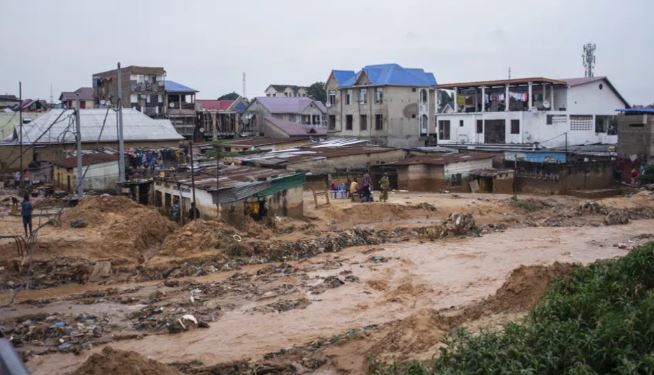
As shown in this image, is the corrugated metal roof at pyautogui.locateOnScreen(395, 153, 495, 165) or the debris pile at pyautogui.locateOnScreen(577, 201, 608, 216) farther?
the corrugated metal roof at pyautogui.locateOnScreen(395, 153, 495, 165)

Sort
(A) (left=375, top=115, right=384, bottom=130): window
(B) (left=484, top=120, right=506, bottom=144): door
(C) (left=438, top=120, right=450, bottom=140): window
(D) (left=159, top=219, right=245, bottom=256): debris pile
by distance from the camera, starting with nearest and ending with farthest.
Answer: (D) (left=159, top=219, right=245, bottom=256): debris pile → (B) (left=484, top=120, right=506, bottom=144): door → (C) (left=438, top=120, right=450, bottom=140): window → (A) (left=375, top=115, right=384, bottom=130): window

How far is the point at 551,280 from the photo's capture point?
13.8 m

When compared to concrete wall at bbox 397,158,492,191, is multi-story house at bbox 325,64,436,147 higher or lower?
higher

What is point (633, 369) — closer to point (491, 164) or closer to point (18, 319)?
point (18, 319)

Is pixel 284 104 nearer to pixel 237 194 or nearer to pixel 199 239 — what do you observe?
pixel 237 194

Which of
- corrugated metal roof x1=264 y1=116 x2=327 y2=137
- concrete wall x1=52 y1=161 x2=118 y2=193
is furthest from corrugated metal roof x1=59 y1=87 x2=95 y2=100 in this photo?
concrete wall x1=52 y1=161 x2=118 y2=193

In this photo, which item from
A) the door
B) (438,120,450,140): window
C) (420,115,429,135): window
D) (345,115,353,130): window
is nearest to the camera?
the door

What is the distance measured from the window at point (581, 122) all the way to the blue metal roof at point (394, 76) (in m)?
15.1

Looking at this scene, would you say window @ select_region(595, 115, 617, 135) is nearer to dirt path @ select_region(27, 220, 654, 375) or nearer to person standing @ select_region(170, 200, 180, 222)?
dirt path @ select_region(27, 220, 654, 375)

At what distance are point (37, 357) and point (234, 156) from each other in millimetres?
32088

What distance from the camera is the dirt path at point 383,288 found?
14.6 meters

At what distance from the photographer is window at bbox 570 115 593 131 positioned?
5141 cm

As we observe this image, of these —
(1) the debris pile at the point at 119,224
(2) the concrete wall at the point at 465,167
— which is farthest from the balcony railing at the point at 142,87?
(1) the debris pile at the point at 119,224

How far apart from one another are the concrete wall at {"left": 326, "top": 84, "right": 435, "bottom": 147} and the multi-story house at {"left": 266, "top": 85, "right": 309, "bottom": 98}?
116 feet
